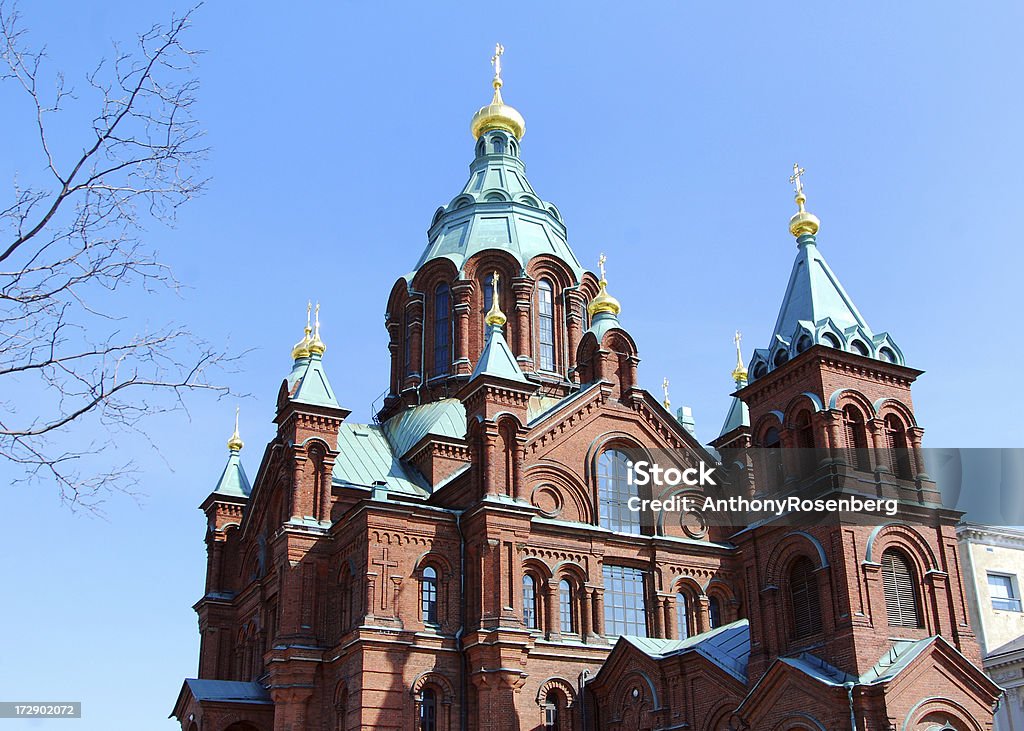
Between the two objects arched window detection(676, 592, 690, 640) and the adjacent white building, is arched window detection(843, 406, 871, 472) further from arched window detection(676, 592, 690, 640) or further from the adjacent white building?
the adjacent white building

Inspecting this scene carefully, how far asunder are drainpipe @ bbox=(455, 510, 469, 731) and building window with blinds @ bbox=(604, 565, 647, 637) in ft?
13.9

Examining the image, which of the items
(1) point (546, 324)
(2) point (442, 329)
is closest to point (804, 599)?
(1) point (546, 324)

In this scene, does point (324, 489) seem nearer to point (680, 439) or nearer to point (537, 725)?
point (537, 725)

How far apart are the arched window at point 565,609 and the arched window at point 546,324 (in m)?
9.87

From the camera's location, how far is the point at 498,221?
39.8 metres

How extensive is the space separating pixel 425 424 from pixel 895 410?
15343 millimetres

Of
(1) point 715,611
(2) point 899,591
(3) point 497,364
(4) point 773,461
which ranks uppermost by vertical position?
(3) point 497,364

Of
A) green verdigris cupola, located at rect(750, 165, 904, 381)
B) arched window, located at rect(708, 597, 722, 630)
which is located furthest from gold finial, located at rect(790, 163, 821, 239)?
arched window, located at rect(708, 597, 722, 630)

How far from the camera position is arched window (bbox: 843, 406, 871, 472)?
22.0m

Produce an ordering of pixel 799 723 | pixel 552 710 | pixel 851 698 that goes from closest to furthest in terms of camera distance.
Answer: pixel 851 698
pixel 799 723
pixel 552 710

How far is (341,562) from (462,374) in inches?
390

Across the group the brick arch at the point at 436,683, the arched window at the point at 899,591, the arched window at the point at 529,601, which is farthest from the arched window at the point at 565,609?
the arched window at the point at 899,591

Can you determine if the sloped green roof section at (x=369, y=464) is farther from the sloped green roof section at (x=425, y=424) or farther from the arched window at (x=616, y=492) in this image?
the arched window at (x=616, y=492)

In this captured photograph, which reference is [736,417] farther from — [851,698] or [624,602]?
[851,698]
